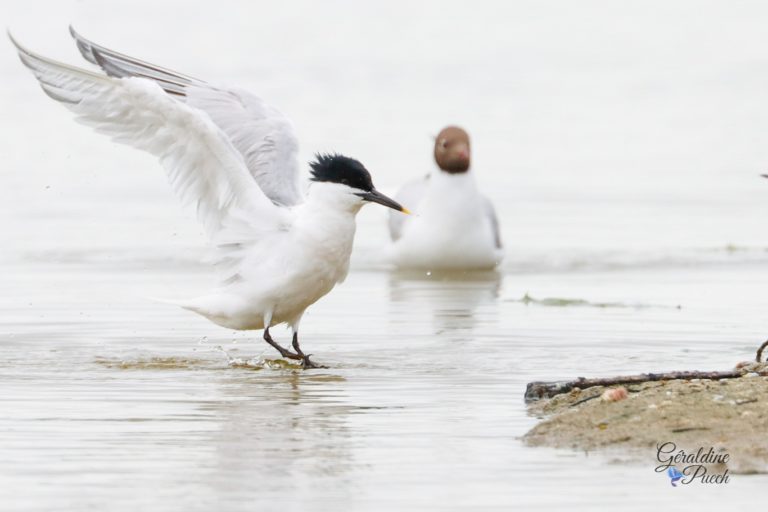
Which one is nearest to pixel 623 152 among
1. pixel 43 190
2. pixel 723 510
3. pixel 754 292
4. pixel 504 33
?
pixel 43 190

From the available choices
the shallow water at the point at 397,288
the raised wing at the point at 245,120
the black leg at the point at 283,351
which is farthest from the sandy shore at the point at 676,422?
the raised wing at the point at 245,120

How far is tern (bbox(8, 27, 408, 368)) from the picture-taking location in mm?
8891

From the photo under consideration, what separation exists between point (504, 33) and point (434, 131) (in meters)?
9.45

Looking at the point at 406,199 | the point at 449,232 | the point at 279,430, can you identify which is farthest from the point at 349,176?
the point at 406,199

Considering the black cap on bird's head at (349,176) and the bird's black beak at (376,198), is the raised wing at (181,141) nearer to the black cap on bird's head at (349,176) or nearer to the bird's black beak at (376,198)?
the black cap on bird's head at (349,176)

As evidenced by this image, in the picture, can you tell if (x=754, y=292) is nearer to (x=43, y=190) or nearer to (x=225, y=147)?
(x=225, y=147)

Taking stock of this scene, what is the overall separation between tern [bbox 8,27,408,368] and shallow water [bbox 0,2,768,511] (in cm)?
31

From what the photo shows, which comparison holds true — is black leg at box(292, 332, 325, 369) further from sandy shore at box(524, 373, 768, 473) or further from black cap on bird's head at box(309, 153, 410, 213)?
sandy shore at box(524, 373, 768, 473)

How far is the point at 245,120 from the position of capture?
1038cm

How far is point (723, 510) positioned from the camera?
18.3 ft

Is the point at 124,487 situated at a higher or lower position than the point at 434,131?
lower

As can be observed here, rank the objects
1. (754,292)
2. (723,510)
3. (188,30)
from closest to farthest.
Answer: (723,510)
(754,292)
(188,30)

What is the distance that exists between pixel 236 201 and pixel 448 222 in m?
4.81

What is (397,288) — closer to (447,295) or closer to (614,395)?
(447,295)
